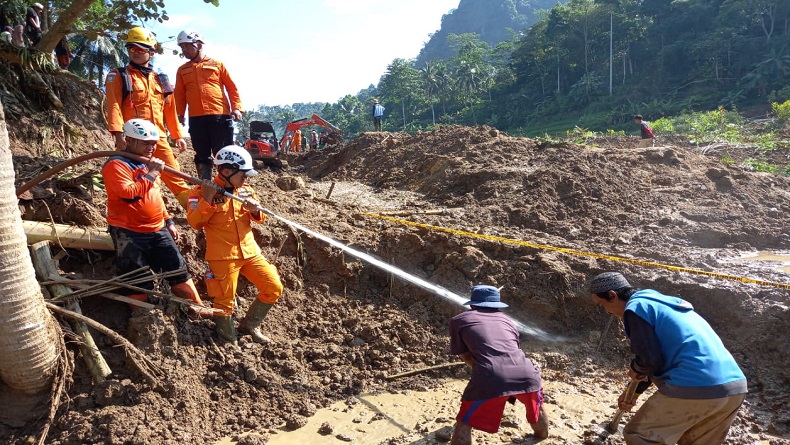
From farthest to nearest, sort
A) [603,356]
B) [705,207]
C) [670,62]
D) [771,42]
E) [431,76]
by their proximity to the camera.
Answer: [431,76], [670,62], [771,42], [705,207], [603,356]

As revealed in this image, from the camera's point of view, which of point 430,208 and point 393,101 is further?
point 393,101

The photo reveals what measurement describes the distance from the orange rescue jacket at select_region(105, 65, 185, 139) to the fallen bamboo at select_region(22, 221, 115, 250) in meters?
0.96

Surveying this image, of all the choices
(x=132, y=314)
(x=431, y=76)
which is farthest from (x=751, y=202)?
(x=431, y=76)

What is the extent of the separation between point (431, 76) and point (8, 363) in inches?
2566

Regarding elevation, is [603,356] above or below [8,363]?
below

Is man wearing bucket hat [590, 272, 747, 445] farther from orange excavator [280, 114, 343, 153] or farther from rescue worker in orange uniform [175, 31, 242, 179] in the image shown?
orange excavator [280, 114, 343, 153]

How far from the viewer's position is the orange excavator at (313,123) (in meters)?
19.7

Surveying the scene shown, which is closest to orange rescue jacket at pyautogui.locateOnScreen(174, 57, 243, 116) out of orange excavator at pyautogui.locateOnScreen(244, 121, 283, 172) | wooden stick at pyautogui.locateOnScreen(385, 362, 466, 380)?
wooden stick at pyautogui.locateOnScreen(385, 362, 466, 380)

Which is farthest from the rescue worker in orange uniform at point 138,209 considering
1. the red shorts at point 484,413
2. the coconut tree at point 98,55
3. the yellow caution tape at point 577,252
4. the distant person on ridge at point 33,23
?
the coconut tree at point 98,55

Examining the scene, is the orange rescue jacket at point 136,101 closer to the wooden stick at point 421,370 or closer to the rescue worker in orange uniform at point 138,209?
the rescue worker in orange uniform at point 138,209

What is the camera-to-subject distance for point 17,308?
317 centimetres

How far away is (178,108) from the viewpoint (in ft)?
18.1

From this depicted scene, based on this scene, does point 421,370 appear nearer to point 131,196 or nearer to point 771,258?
point 131,196

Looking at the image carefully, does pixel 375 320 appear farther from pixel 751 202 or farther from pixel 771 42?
pixel 771 42
